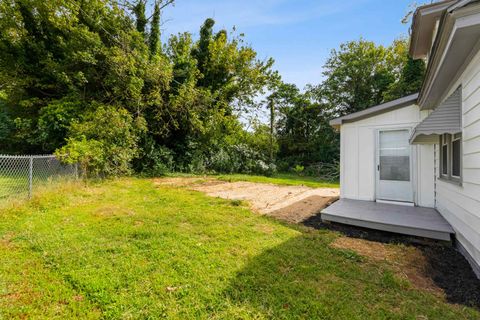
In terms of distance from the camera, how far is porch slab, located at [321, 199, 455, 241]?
3.73 m

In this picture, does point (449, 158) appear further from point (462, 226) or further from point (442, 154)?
point (462, 226)

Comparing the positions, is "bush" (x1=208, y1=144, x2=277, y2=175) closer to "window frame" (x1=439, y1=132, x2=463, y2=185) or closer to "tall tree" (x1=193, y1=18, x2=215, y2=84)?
"tall tree" (x1=193, y1=18, x2=215, y2=84)

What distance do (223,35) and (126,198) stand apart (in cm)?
1162

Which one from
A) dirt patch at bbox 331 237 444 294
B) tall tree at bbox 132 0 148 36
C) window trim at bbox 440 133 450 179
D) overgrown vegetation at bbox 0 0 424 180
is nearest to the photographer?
dirt patch at bbox 331 237 444 294

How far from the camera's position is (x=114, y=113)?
31.4 ft

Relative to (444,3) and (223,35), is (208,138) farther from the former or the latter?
(444,3)

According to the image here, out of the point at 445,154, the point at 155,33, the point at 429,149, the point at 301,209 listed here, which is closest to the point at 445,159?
the point at 445,154

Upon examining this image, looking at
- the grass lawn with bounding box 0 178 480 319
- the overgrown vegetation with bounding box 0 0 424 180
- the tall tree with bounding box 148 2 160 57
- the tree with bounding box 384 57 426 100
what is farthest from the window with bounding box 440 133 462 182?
the tall tree with bounding box 148 2 160 57

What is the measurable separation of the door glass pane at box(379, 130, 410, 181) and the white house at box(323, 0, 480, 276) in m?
0.02

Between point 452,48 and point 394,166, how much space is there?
325cm

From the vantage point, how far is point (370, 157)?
5.71 meters

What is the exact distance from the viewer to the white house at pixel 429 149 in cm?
274

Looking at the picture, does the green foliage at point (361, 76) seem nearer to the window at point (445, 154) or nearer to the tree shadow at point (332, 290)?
the window at point (445, 154)

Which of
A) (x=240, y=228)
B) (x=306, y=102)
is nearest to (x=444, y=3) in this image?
(x=240, y=228)
